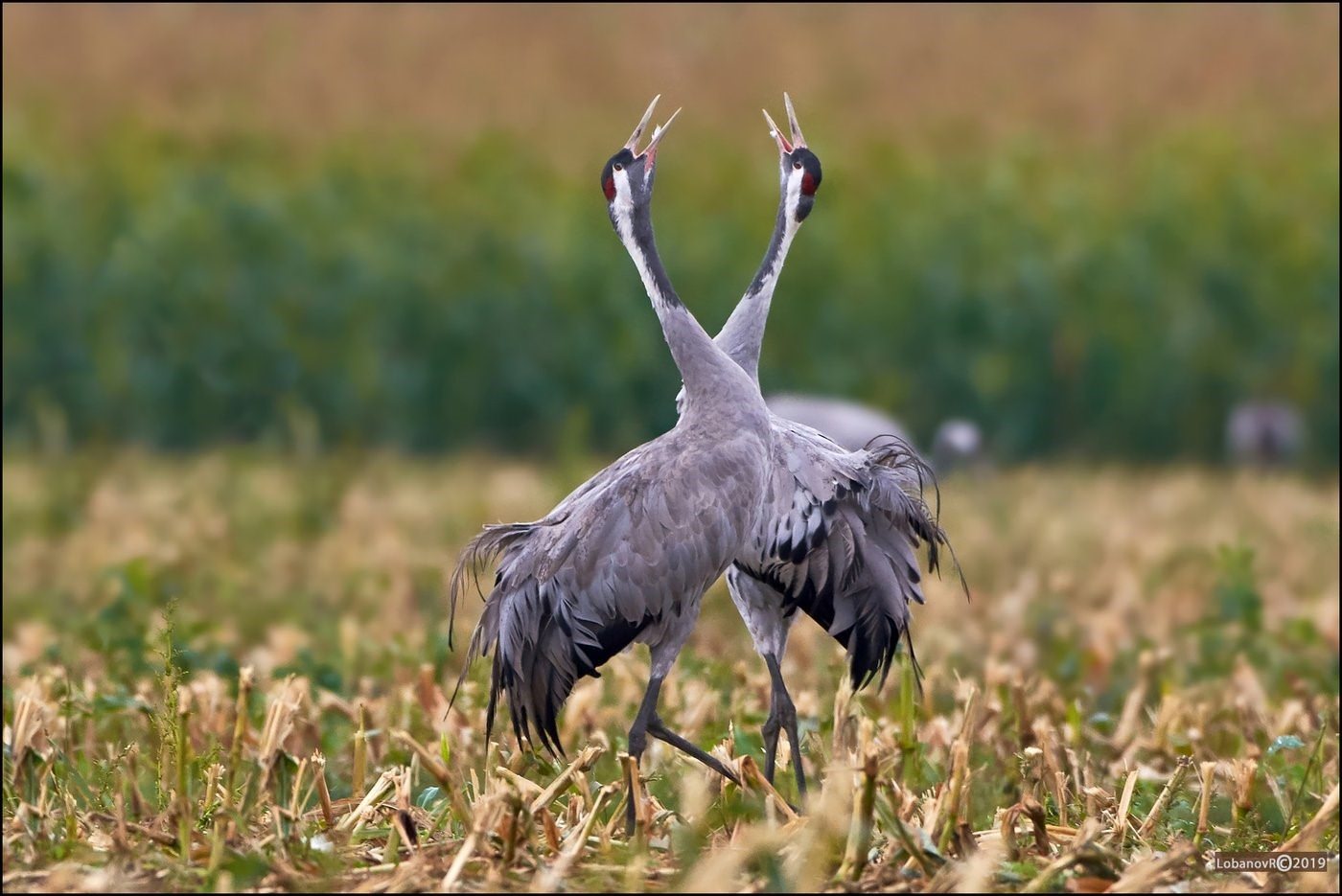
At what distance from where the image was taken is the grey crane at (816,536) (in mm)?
3824

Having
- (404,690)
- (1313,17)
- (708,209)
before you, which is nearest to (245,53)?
(708,209)

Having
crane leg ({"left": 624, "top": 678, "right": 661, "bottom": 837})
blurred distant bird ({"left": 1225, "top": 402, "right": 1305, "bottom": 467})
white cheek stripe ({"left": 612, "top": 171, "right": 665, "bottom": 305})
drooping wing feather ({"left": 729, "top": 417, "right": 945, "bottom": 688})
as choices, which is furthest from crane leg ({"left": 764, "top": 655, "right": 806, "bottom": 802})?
blurred distant bird ({"left": 1225, "top": 402, "right": 1305, "bottom": 467})

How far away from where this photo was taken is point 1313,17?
11.9 m

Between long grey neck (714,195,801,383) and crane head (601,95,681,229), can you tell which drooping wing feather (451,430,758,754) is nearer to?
long grey neck (714,195,801,383)

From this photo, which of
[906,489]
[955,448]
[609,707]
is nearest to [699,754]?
[906,489]

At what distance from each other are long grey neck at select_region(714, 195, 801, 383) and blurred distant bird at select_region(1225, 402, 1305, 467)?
643 centimetres

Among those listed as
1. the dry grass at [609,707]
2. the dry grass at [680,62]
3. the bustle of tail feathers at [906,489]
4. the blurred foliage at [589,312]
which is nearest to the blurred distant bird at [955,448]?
the dry grass at [609,707]

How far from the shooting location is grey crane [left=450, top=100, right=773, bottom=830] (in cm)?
366

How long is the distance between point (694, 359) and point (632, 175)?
336mm

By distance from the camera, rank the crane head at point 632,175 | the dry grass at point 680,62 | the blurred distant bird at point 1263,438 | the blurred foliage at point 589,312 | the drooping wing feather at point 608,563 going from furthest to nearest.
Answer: the dry grass at point 680,62 → the blurred foliage at point 589,312 → the blurred distant bird at point 1263,438 → the crane head at point 632,175 → the drooping wing feather at point 608,563

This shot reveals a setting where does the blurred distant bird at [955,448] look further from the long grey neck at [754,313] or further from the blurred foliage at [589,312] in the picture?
the long grey neck at [754,313]

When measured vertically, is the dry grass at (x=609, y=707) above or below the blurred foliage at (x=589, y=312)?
below

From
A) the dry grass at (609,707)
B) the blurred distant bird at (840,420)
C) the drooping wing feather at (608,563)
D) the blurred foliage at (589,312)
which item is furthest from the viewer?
the blurred foliage at (589,312)

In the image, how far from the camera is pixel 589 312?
10.4 metres
